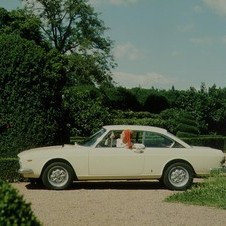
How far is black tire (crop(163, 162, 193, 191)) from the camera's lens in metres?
12.6

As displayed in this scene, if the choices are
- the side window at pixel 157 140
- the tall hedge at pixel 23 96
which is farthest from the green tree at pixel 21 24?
the side window at pixel 157 140

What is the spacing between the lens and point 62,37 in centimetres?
5412

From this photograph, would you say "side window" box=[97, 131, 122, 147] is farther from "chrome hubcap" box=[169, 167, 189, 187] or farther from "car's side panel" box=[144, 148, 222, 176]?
"chrome hubcap" box=[169, 167, 189, 187]

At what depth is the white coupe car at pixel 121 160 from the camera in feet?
40.1

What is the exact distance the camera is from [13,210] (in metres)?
4.34

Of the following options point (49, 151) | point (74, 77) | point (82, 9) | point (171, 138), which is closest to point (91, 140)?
point (49, 151)

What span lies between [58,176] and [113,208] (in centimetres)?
281

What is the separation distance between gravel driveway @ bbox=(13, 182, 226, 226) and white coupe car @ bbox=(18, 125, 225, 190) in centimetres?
37

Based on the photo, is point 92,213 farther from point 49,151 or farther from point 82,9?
point 82,9

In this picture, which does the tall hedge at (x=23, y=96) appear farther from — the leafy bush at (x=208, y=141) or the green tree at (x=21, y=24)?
the green tree at (x=21, y=24)

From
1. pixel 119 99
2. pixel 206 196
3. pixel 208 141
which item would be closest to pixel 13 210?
pixel 206 196

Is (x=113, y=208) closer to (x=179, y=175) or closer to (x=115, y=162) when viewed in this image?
(x=115, y=162)

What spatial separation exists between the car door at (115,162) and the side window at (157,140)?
47 cm

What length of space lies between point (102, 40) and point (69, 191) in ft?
142
